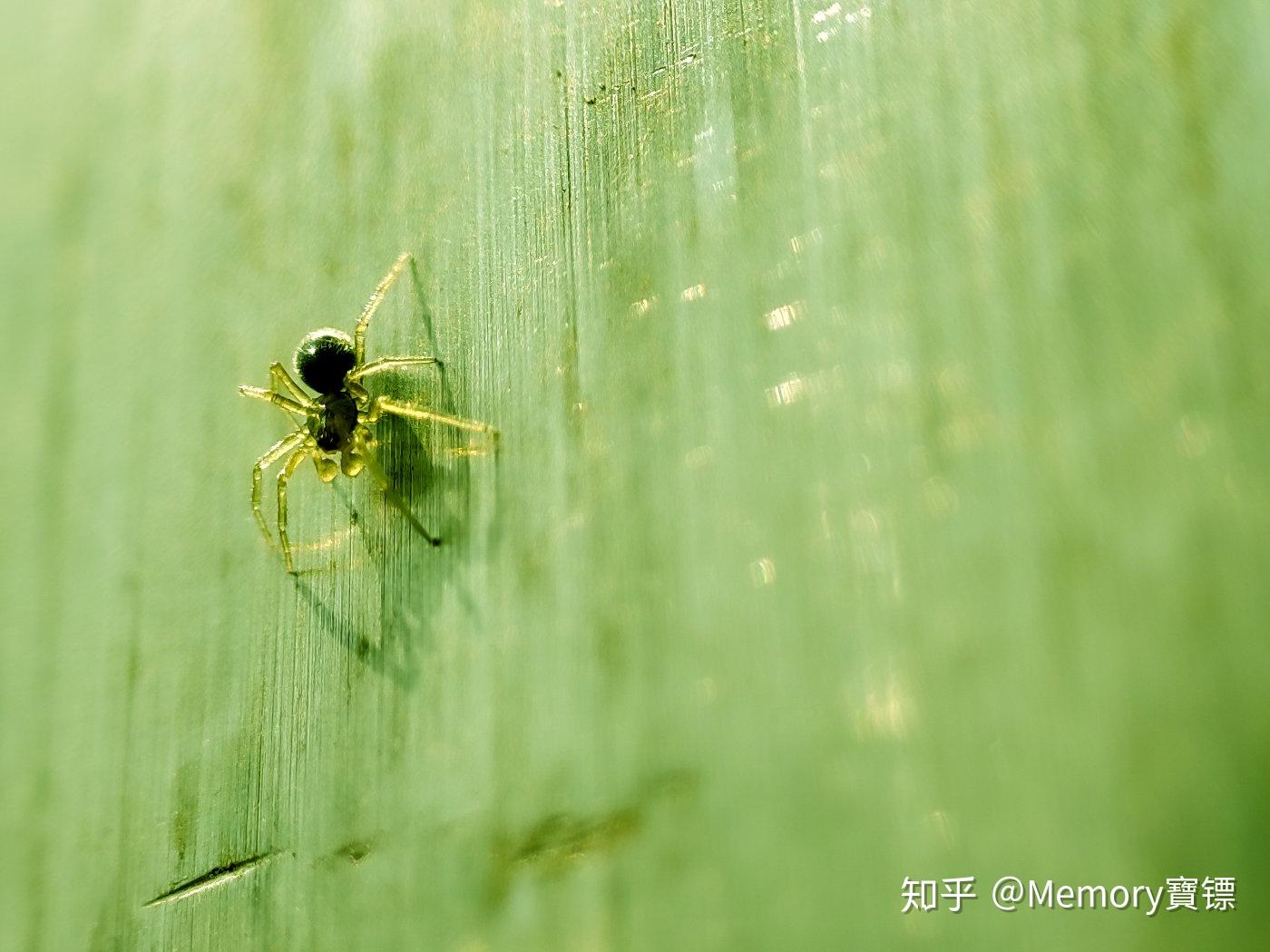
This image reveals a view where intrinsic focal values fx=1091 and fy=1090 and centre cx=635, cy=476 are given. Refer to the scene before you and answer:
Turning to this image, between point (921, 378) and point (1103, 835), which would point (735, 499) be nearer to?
point (921, 378)

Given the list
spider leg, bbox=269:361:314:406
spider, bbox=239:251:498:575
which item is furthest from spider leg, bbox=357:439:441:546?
spider leg, bbox=269:361:314:406

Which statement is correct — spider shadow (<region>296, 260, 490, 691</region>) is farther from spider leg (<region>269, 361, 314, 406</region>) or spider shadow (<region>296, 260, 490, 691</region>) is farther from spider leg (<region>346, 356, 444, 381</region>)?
spider leg (<region>269, 361, 314, 406</region>)

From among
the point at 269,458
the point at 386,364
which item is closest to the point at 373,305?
the point at 386,364

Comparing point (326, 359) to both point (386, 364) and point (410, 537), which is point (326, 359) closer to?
point (386, 364)

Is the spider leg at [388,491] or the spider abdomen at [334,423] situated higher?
the spider abdomen at [334,423]

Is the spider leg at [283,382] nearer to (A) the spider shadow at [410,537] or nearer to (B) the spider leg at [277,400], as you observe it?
(B) the spider leg at [277,400]

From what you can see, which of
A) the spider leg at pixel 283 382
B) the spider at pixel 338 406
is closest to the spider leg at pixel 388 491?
the spider at pixel 338 406
